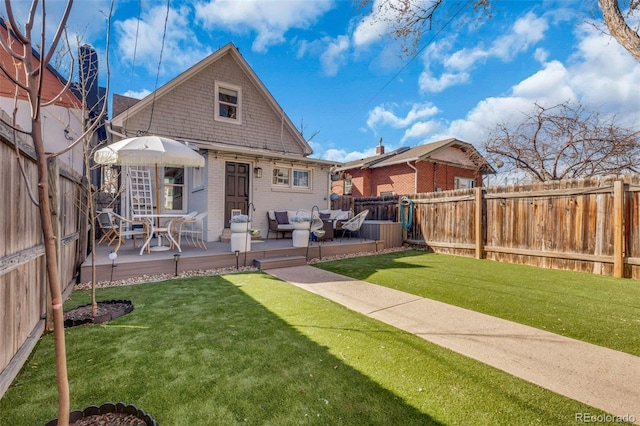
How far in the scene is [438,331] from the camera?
3.18 m

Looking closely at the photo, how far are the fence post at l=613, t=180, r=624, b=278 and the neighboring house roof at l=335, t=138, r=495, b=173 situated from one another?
409 inches

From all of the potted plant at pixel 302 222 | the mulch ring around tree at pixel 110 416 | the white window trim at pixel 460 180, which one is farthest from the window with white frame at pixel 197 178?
the white window trim at pixel 460 180

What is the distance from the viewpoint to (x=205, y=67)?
1043cm

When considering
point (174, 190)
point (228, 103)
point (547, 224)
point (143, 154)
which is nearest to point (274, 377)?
point (143, 154)

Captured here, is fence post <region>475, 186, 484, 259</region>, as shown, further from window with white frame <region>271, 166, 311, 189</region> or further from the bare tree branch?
the bare tree branch

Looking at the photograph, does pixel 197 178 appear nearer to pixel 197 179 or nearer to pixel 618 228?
pixel 197 179

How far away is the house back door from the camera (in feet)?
29.4

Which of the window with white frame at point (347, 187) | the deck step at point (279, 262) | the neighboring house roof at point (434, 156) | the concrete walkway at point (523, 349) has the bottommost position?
the concrete walkway at point (523, 349)

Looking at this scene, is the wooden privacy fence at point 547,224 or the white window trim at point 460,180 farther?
the white window trim at point 460,180

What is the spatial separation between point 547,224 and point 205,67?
1130 cm

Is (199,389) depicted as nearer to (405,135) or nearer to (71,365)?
(71,365)

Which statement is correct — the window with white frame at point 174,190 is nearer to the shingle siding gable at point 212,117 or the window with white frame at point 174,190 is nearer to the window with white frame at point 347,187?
the shingle siding gable at point 212,117

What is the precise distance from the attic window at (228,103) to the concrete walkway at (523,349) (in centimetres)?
857

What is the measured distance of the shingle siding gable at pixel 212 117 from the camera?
9555mm
